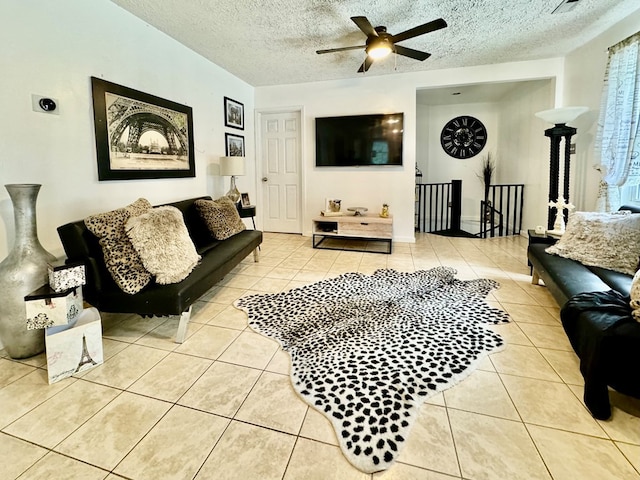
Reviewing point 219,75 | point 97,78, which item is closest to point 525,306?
point 97,78

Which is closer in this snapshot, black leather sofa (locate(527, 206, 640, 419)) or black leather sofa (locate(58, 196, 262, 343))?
black leather sofa (locate(527, 206, 640, 419))

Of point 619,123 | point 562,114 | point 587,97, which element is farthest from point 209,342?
point 587,97

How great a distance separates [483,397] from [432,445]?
0.43 m

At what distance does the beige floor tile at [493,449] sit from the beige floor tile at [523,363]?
428mm

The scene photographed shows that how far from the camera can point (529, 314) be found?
236 centimetres

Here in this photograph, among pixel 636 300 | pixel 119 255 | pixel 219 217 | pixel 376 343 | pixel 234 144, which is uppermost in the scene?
pixel 234 144

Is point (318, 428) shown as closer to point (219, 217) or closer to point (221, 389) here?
point (221, 389)

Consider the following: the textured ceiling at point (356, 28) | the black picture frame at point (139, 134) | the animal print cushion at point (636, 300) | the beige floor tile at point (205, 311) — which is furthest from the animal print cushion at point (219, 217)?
the animal print cushion at point (636, 300)

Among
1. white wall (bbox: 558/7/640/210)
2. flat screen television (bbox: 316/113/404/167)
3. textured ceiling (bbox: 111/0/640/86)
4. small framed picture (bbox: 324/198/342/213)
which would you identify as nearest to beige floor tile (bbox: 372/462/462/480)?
textured ceiling (bbox: 111/0/640/86)

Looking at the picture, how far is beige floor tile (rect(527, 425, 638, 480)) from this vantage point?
1.10 metres

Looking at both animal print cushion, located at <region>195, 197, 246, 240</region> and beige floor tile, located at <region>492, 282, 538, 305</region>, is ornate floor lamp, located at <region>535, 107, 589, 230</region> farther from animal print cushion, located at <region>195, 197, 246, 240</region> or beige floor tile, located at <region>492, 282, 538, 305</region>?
animal print cushion, located at <region>195, 197, 246, 240</region>

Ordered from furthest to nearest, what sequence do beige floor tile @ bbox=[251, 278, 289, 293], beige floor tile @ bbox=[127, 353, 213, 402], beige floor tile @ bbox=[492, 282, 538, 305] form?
beige floor tile @ bbox=[251, 278, 289, 293] < beige floor tile @ bbox=[492, 282, 538, 305] < beige floor tile @ bbox=[127, 353, 213, 402]

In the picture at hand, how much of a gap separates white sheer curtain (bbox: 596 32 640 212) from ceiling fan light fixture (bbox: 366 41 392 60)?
83.6 inches

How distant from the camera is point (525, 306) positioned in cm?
250
